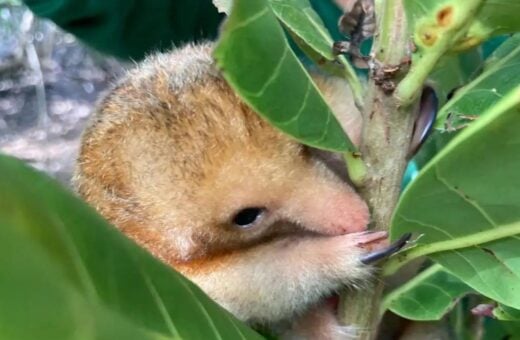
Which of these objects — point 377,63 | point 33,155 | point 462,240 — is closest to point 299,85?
point 377,63

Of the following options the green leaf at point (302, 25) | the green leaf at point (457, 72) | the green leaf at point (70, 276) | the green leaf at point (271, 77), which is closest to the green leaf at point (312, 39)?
the green leaf at point (302, 25)

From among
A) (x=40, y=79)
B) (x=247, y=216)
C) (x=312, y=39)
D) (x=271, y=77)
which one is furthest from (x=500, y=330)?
(x=40, y=79)

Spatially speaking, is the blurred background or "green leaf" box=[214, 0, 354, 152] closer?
"green leaf" box=[214, 0, 354, 152]

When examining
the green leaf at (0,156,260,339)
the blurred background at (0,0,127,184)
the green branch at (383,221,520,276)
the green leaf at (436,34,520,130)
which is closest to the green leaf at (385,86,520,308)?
the green branch at (383,221,520,276)

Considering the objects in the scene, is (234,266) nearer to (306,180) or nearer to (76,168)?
(306,180)

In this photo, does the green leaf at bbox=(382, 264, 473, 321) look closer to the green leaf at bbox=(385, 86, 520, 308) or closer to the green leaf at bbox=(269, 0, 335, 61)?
the green leaf at bbox=(385, 86, 520, 308)

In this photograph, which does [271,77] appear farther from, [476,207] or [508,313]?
[508,313]

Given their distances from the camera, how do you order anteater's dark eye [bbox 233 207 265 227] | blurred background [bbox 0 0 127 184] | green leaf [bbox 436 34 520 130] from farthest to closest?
blurred background [bbox 0 0 127 184], anteater's dark eye [bbox 233 207 265 227], green leaf [bbox 436 34 520 130]

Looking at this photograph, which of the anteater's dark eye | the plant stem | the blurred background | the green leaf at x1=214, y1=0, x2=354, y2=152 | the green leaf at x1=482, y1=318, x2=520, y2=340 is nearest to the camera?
the green leaf at x1=214, y1=0, x2=354, y2=152
